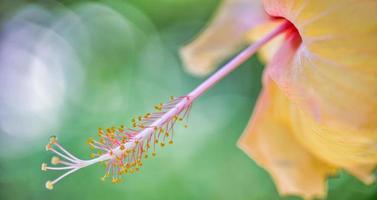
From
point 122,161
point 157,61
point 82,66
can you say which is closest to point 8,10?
point 82,66

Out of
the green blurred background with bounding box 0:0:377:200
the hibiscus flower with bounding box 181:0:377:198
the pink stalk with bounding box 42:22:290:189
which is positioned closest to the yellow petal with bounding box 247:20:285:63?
the hibiscus flower with bounding box 181:0:377:198

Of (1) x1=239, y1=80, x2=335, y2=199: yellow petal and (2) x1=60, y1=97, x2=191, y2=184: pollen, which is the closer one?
(2) x1=60, y1=97, x2=191, y2=184: pollen

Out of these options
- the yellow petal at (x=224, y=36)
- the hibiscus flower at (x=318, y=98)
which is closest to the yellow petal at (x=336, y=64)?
the hibiscus flower at (x=318, y=98)

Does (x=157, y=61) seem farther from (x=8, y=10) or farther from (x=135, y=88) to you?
(x=8, y=10)

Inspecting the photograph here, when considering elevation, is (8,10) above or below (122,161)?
above

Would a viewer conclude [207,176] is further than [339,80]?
Yes

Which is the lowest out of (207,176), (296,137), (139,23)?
(207,176)

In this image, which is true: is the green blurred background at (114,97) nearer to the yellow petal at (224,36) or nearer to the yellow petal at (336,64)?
the yellow petal at (224,36)

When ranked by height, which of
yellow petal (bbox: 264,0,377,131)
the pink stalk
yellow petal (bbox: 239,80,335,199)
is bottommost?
yellow petal (bbox: 239,80,335,199)

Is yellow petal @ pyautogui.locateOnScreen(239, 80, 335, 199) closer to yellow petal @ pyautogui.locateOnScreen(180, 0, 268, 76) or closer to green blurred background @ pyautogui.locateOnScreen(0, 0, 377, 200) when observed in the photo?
yellow petal @ pyautogui.locateOnScreen(180, 0, 268, 76)
